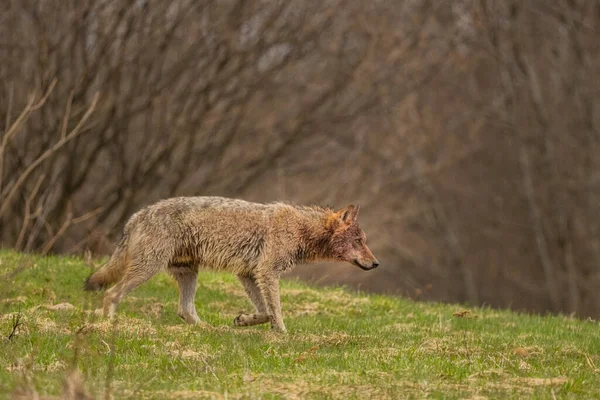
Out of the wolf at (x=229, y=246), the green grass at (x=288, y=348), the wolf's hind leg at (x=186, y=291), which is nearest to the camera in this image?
the green grass at (x=288, y=348)

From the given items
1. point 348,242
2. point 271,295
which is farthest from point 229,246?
point 348,242

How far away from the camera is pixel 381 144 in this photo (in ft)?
95.7

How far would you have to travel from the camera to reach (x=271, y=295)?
457 inches

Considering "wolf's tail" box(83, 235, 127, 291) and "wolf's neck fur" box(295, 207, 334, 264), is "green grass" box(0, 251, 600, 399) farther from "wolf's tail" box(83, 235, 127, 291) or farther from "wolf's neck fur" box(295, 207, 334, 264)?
"wolf's neck fur" box(295, 207, 334, 264)

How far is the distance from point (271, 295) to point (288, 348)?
5.75 feet

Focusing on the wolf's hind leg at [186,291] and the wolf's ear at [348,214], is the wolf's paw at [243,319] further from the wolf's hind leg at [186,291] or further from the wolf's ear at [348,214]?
the wolf's ear at [348,214]

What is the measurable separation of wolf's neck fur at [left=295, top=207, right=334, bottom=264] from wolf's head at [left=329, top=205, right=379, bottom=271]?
6 cm

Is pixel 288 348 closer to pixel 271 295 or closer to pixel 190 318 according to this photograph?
pixel 271 295

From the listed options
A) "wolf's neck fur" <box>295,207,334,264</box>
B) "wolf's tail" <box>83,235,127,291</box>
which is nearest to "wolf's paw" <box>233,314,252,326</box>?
"wolf's neck fur" <box>295,207,334,264</box>

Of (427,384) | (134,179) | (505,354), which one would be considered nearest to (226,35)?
(134,179)

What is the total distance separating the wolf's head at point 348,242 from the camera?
40.7ft

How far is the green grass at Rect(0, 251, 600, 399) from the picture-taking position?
25.2 feet

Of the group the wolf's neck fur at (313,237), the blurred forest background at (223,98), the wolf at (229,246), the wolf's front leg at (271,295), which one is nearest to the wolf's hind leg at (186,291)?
the wolf at (229,246)

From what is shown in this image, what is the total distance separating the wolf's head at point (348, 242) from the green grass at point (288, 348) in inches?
30.5
